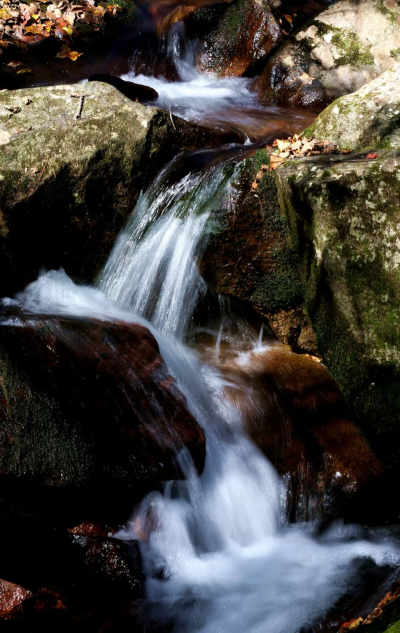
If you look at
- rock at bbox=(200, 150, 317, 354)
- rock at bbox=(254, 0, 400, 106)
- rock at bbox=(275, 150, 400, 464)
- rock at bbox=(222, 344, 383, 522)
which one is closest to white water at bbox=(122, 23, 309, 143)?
rock at bbox=(254, 0, 400, 106)

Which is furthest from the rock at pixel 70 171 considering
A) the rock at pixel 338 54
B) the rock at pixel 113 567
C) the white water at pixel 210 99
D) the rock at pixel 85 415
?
the rock at pixel 338 54

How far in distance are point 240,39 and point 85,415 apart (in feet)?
23.4

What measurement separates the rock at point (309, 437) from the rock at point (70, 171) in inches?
72.1

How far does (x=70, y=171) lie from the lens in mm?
4809

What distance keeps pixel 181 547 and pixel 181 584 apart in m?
0.24

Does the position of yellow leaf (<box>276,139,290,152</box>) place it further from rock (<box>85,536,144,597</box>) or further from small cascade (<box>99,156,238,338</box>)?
rock (<box>85,536,144,597</box>)

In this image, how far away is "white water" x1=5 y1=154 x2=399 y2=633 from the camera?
10.6 ft

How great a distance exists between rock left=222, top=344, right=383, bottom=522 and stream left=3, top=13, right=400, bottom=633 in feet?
0.35

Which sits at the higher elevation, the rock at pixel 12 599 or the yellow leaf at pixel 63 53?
the yellow leaf at pixel 63 53

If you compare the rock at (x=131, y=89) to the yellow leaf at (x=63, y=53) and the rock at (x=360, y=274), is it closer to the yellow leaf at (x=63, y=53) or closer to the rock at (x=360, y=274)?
the yellow leaf at (x=63, y=53)

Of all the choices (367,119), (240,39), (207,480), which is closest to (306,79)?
(240,39)

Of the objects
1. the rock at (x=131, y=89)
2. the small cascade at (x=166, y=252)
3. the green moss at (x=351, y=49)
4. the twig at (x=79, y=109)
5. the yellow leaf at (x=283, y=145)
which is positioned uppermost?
the green moss at (x=351, y=49)

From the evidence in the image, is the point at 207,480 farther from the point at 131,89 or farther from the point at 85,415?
the point at 131,89

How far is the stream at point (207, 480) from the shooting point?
3250mm
